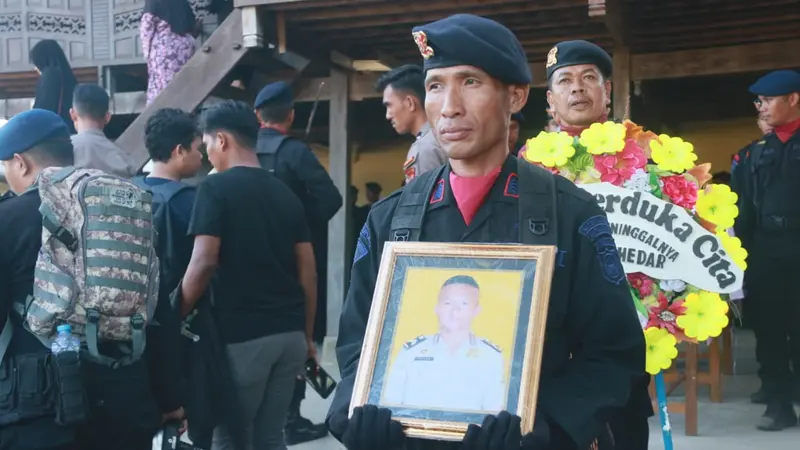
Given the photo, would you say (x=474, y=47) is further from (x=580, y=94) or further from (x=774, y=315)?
(x=774, y=315)

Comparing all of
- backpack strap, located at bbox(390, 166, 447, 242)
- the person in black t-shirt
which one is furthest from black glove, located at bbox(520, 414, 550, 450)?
the person in black t-shirt

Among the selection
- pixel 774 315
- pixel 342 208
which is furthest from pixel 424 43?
pixel 342 208

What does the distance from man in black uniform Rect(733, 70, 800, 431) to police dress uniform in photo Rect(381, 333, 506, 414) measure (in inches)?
175

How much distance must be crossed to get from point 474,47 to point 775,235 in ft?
14.8

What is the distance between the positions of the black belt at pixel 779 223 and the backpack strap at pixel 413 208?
4.32 metres

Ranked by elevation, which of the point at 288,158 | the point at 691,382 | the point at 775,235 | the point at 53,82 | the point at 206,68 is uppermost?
the point at 206,68

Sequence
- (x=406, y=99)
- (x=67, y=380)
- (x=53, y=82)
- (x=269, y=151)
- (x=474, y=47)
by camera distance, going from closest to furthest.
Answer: (x=474, y=47)
(x=67, y=380)
(x=406, y=99)
(x=269, y=151)
(x=53, y=82)

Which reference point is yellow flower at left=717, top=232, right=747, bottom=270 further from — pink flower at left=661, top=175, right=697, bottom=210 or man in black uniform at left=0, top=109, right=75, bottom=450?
man in black uniform at left=0, top=109, right=75, bottom=450

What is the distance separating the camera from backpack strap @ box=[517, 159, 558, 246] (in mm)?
1796

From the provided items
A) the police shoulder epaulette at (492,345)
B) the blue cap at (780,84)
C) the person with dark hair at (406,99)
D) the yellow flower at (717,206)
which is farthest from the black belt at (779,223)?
the police shoulder epaulette at (492,345)

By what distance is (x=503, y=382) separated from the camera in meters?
1.62

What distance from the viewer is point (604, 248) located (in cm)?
185

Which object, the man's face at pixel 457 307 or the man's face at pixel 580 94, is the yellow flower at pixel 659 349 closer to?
the man's face at pixel 580 94

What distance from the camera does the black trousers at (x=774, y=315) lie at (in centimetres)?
563
